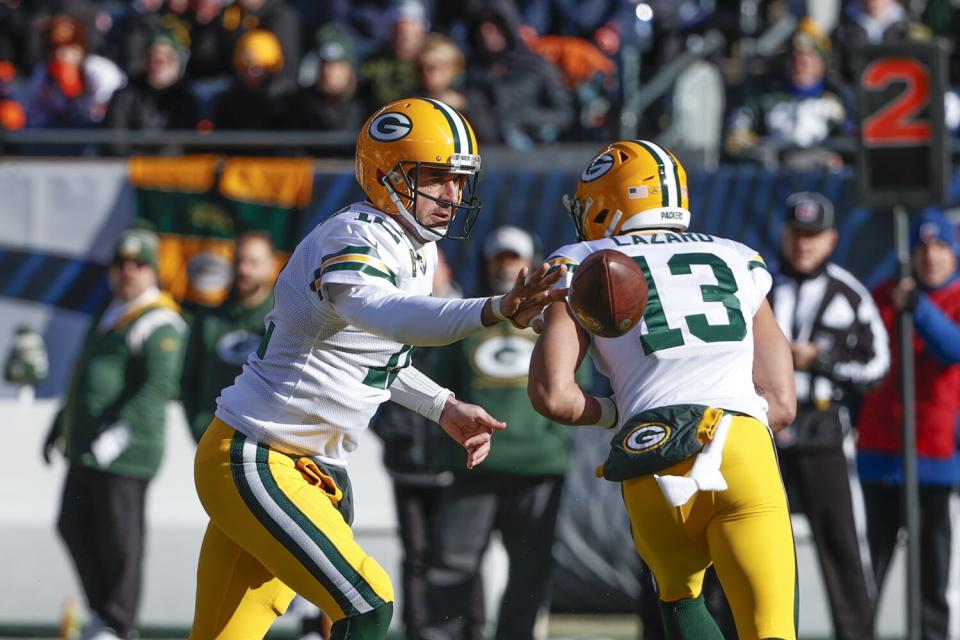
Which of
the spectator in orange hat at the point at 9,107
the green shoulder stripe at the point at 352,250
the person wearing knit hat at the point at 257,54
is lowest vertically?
the spectator in orange hat at the point at 9,107

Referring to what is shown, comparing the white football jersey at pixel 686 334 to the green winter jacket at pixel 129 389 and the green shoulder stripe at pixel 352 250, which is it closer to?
the green shoulder stripe at pixel 352 250

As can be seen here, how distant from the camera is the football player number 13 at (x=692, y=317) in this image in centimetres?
431

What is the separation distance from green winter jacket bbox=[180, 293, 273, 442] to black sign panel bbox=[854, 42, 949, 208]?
115 inches

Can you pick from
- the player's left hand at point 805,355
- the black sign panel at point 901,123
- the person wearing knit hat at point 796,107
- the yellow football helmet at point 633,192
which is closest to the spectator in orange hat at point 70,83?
the person wearing knit hat at point 796,107

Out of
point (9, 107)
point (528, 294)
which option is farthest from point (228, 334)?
point (9, 107)

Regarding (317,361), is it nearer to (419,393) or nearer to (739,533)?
(419,393)

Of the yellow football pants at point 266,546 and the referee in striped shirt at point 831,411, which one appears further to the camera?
the referee in striped shirt at point 831,411

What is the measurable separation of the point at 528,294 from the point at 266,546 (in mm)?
1067

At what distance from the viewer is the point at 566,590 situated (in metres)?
8.09

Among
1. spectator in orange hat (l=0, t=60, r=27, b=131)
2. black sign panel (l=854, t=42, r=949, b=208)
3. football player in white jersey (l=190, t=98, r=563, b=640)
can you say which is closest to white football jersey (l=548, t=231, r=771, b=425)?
football player in white jersey (l=190, t=98, r=563, b=640)

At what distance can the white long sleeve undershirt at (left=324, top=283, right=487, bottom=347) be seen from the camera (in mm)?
3926

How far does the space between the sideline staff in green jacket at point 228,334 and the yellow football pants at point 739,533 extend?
3.45m

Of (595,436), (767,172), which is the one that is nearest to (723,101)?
(767,172)

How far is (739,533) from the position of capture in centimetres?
420
